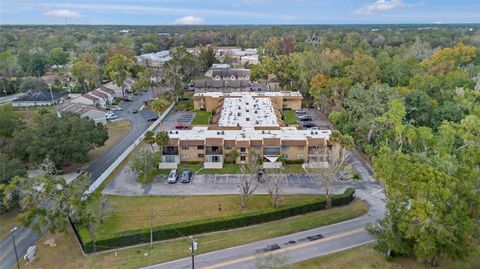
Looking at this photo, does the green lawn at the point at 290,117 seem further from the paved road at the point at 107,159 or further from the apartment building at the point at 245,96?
the paved road at the point at 107,159

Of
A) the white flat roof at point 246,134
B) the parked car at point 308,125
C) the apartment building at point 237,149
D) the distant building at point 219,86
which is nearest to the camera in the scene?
the apartment building at point 237,149

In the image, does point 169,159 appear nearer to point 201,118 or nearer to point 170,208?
point 170,208

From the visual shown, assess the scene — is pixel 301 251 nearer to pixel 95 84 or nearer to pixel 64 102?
pixel 64 102

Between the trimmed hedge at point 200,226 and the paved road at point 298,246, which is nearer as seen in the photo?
the paved road at point 298,246

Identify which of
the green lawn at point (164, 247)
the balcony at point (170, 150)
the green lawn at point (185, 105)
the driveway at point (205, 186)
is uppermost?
the green lawn at point (185, 105)

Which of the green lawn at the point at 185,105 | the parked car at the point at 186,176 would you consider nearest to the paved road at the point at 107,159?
the green lawn at the point at 185,105

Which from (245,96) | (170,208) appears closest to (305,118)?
(245,96)

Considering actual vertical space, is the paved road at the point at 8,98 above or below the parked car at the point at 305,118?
above

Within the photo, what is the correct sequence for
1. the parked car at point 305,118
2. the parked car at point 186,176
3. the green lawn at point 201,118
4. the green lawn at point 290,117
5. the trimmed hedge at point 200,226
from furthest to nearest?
the parked car at point 305,118 < the green lawn at point 201,118 < the green lawn at point 290,117 < the parked car at point 186,176 < the trimmed hedge at point 200,226
